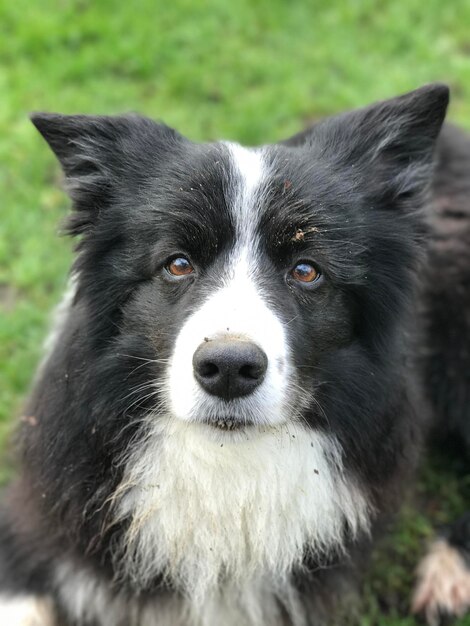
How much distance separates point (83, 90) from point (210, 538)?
3734 mm

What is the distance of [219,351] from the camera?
211cm

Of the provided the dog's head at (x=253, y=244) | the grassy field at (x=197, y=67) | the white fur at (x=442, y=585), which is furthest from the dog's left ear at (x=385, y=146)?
the grassy field at (x=197, y=67)

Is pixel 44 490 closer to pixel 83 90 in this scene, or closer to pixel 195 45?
pixel 83 90

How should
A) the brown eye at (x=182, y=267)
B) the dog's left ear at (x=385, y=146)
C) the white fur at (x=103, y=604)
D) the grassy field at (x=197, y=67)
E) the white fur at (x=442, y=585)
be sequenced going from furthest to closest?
the grassy field at (x=197, y=67) < the white fur at (x=442, y=585) < the white fur at (x=103, y=604) < the dog's left ear at (x=385, y=146) < the brown eye at (x=182, y=267)

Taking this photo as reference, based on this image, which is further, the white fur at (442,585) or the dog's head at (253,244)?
the white fur at (442,585)

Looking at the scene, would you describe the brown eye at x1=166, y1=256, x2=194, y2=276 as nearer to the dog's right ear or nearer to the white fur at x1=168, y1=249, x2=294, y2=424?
the white fur at x1=168, y1=249, x2=294, y2=424

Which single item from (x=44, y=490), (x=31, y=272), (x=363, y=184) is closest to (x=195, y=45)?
(x=31, y=272)

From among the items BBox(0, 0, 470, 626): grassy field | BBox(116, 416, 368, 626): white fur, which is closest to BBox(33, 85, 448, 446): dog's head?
BBox(116, 416, 368, 626): white fur

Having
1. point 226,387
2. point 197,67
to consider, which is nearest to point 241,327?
point 226,387

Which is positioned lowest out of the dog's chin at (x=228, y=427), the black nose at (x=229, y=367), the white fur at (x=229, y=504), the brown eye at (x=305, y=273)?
the white fur at (x=229, y=504)

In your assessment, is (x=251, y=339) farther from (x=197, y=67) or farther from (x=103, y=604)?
(x=197, y=67)

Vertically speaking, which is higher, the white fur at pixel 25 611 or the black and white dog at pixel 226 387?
the black and white dog at pixel 226 387

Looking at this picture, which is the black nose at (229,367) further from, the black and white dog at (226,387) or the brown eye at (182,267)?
the brown eye at (182,267)

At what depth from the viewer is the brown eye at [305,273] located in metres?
2.48
